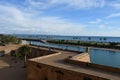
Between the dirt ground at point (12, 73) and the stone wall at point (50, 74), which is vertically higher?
the stone wall at point (50, 74)

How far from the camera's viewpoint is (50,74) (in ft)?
69.2

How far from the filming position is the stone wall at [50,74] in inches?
715

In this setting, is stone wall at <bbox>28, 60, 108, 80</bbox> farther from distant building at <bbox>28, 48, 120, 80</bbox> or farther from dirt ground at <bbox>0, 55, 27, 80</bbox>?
dirt ground at <bbox>0, 55, 27, 80</bbox>

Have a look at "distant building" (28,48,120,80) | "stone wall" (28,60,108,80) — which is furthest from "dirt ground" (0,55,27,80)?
"distant building" (28,48,120,80)

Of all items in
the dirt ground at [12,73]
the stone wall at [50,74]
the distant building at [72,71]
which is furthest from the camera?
the dirt ground at [12,73]

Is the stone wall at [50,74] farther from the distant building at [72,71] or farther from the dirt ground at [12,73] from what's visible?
the dirt ground at [12,73]

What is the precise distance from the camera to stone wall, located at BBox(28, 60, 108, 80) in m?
18.2

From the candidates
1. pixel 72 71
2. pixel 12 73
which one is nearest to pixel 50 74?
pixel 72 71

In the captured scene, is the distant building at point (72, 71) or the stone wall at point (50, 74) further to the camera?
the stone wall at point (50, 74)

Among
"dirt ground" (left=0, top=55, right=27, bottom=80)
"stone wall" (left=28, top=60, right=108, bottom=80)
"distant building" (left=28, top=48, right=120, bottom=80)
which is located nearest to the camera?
"distant building" (left=28, top=48, right=120, bottom=80)

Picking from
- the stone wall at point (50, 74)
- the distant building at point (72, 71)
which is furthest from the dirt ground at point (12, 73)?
the distant building at point (72, 71)

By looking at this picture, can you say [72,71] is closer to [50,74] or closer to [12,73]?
[50,74]

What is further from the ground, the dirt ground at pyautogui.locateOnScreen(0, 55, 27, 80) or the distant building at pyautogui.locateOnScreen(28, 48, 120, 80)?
the distant building at pyautogui.locateOnScreen(28, 48, 120, 80)

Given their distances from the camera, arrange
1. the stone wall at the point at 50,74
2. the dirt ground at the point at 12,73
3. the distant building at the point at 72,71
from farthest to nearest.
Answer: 1. the dirt ground at the point at 12,73
2. the stone wall at the point at 50,74
3. the distant building at the point at 72,71
